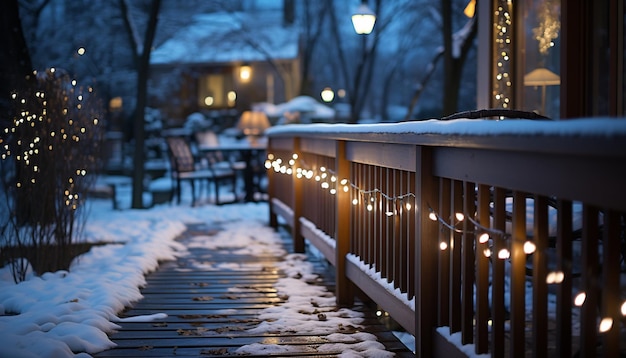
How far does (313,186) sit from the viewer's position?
666 centimetres

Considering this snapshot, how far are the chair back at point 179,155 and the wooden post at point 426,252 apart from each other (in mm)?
10516

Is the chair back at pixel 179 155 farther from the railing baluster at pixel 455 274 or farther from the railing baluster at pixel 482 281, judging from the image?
the railing baluster at pixel 482 281

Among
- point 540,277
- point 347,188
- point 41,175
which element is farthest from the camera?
point 41,175

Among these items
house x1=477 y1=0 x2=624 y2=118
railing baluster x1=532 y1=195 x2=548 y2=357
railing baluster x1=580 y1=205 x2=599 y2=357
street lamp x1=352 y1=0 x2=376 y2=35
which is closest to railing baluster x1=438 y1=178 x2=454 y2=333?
railing baluster x1=532 y1=195 x2=548 y2=357

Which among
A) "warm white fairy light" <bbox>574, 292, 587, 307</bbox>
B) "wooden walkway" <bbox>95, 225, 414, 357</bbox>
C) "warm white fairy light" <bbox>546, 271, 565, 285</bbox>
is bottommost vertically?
"wooden walkway" <bbox>95, 225, 414, 357</bbox>

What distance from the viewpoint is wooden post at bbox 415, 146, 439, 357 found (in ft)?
11.0

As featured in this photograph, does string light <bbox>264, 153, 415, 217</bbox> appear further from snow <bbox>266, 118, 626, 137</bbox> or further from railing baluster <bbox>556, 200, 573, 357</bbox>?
railing baluster <bbox>556, 200, 573, 357</bbox>

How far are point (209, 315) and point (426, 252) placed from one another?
1.95 meters

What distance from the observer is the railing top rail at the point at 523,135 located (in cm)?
178

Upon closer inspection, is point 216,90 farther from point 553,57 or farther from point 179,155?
point 553,57

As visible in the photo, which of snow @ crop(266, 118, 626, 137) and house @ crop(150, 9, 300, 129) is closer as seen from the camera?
snow @ crop(266, 118, 626, 137)

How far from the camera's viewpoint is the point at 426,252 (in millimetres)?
3369

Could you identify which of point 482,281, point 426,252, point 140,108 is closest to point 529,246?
point 482,281

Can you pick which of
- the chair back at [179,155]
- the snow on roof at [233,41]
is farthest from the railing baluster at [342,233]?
the snow on roof at [233,41]
